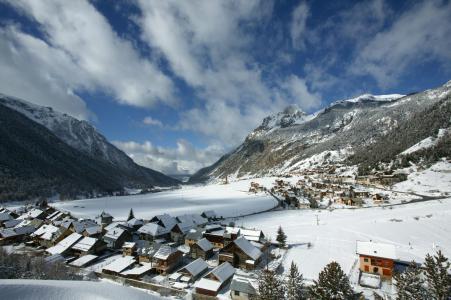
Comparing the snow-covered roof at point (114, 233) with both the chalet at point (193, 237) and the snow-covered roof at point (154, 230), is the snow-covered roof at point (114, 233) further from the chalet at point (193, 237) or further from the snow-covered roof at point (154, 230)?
the chalet at point (193, 237)

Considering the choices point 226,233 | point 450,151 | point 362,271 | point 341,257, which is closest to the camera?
point 362,271

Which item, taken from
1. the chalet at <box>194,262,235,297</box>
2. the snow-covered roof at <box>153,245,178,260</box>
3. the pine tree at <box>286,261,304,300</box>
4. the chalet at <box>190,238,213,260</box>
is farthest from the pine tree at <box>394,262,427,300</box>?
the snow-covered roof at <box>153,245,178,260</box>

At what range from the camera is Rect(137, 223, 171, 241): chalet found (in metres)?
59.6

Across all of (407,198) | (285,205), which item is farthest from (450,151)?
(285,205)

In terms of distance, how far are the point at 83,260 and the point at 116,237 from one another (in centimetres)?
879

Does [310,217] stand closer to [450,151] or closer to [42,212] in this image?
A: [42,212]

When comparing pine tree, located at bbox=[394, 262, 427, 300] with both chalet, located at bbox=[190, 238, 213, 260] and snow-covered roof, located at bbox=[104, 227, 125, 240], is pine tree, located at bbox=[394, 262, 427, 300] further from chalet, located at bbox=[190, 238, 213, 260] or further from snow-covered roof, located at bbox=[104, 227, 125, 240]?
snow-covered roof, located at bbox=[104, 227, 125, 240]

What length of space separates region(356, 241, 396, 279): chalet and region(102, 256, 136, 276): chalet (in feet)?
115

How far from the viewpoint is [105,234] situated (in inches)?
2312

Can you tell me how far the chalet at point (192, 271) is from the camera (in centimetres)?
3937

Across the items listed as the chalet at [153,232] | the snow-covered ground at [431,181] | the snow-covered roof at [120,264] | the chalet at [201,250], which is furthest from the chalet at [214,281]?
the snow-covered ground at [431,181]

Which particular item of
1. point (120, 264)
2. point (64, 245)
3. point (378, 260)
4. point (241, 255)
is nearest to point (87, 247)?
point (64, 245)

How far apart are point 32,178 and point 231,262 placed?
7733 inches

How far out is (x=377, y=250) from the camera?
38.6m
